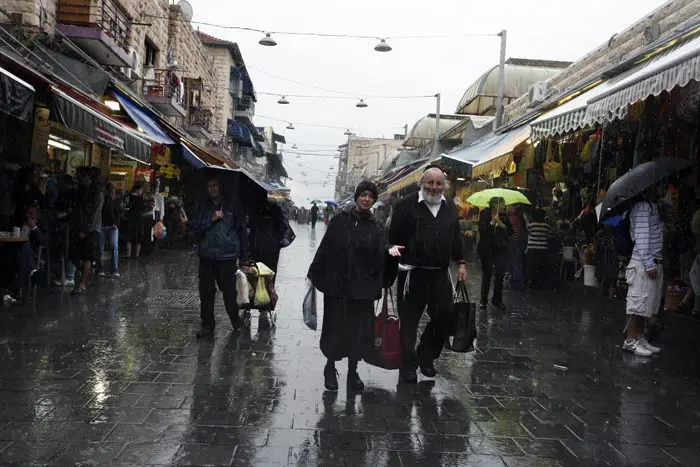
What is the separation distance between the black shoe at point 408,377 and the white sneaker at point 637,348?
112 inches

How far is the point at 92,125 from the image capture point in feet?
23.9

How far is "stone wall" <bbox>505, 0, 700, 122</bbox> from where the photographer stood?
30.8 feet

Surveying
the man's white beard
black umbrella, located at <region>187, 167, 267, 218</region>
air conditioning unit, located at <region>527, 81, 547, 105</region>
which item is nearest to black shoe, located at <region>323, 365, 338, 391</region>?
the man's white beard

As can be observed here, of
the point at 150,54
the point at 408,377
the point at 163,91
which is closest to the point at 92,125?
the point at 408,377

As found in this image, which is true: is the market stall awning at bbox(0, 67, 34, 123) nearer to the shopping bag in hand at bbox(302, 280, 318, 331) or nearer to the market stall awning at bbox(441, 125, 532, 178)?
the shopping bag in hand at bbox(302, 280, 318, 331)

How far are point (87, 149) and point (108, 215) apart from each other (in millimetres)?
4523

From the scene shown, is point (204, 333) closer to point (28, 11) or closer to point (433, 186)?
point (433, 186)

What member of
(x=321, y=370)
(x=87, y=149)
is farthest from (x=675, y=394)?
(x=87, y=149)

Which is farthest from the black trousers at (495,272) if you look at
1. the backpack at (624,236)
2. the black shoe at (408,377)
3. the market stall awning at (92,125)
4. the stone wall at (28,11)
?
the stone wall at (28,11)

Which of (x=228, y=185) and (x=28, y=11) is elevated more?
(x=28, y=11)

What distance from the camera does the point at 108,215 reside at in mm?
10352

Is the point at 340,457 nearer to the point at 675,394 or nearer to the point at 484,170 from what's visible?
the point at 675,394

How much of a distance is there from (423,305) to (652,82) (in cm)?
321

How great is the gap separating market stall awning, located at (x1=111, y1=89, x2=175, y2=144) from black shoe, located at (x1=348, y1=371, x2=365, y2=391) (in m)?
7.16
